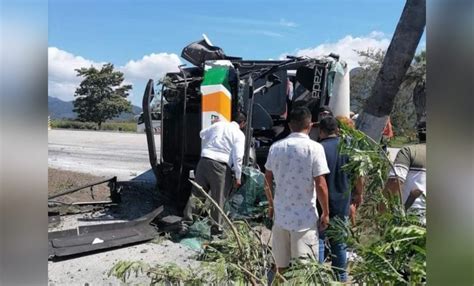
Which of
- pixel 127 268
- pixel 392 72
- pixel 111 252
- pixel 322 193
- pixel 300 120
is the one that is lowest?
pixel 111 252

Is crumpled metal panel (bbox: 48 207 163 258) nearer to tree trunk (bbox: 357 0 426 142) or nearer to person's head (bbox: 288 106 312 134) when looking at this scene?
person's head (bbox: 288 106 312 134)

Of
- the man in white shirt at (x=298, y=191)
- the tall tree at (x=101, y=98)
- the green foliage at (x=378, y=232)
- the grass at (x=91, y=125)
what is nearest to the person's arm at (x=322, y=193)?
the man in white shirt at (x=298, y=191)

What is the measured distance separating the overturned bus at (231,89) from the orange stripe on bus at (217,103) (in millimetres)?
242

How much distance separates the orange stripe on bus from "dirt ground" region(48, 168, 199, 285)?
183 cm

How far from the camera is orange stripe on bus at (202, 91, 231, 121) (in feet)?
21.3

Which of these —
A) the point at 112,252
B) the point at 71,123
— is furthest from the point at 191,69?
the point at 71,123

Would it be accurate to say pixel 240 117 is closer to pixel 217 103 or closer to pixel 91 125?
pixel 217 103

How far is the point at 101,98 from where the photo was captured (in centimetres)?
4884

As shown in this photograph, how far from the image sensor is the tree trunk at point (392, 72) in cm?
548

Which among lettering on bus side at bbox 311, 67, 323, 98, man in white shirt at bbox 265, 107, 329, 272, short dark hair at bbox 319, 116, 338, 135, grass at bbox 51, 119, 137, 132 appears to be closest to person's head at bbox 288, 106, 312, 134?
man in white shirt at bbox 265, 107, 329, 272

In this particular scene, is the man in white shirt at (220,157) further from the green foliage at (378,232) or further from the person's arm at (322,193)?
the green foliage at (378,232)

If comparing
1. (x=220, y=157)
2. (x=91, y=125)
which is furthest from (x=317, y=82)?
(x=91, y=125)

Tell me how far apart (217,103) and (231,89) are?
33cm

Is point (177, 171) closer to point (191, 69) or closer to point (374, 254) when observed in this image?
point (191, 69)
